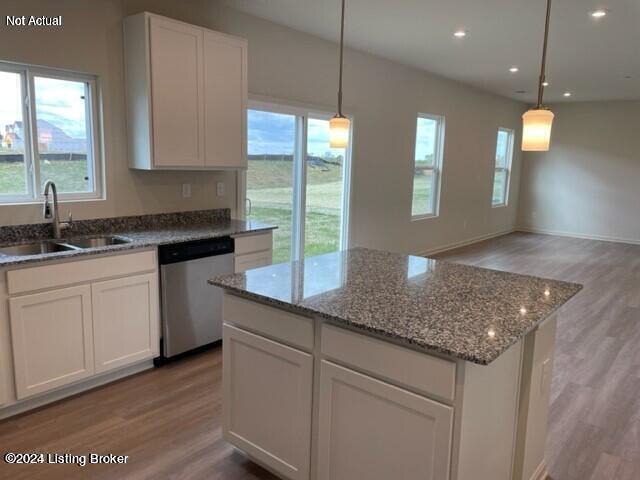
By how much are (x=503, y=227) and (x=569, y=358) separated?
20.9 ft

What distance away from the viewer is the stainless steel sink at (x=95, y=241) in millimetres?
3150

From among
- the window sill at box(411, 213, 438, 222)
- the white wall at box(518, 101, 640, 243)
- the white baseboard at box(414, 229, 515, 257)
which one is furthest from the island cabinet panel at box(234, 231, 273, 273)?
the white wall at box(518, 101, 640, 243)

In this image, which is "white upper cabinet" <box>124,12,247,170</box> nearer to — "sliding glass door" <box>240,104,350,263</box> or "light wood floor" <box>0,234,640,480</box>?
"sliding glass door" <box>240,104,350,263</box>

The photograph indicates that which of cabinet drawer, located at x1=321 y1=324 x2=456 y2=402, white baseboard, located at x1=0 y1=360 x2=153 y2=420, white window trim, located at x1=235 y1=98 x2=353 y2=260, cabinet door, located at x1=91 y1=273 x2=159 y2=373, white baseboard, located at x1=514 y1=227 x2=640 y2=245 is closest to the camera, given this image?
cabinet drawer, located at x1=321 y1=324 x2=456 y2=402

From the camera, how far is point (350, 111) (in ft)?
17.3

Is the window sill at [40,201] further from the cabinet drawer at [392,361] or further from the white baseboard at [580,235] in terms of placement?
the white baseboard at [580,235]

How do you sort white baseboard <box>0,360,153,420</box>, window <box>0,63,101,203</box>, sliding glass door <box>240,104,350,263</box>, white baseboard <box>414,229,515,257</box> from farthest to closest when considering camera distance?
white baseboard <box>414,229,515,257</box> < sliding glass door <box>240,104,350,263</box> < window <box>0,63,101,203</box> < white baseboard <box>0,360,153,420</box>

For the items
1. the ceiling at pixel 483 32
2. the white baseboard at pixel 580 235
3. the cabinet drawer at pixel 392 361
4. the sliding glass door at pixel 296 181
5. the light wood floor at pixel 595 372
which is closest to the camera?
the cabinet drawer at pixel 392 361

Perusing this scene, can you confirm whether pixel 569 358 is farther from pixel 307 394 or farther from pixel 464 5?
pixel 464 5

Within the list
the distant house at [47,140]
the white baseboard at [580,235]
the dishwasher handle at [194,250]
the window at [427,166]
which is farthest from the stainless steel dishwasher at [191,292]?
the white baseboard at [580,235]

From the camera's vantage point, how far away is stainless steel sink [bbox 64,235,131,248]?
3.15 meters

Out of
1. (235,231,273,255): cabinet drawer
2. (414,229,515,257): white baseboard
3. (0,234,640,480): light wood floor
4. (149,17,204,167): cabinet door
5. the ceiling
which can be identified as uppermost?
the ceiling

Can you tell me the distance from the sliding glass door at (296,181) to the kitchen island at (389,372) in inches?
90.6

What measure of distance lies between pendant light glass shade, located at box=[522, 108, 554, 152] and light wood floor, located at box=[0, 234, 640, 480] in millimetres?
1553
